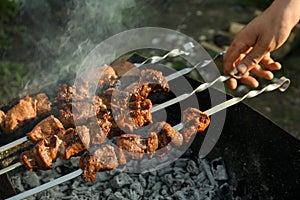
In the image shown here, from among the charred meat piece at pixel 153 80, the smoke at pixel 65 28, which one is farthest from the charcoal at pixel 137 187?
the smoke at pixel 65 28

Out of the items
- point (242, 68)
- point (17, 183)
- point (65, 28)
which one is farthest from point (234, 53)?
point (65, 28)

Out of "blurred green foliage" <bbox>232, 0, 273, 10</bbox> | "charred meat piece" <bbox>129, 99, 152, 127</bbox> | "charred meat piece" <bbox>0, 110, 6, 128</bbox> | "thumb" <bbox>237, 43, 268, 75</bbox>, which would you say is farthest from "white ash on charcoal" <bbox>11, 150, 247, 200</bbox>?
"blurred green foliage" <bbox>232, 0, 273, 10</bbox>

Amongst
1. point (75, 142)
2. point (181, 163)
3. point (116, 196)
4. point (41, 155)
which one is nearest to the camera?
point (41, 155)

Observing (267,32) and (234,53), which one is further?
(234,53)

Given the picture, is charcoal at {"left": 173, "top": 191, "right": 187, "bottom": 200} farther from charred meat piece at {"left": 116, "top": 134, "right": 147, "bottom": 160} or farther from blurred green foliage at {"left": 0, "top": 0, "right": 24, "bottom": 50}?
blurred green foliage at {"left": 0, "top": 0, "right": 24, "bottom": 50}

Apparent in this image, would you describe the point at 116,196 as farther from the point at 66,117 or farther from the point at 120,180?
the point at 66,117

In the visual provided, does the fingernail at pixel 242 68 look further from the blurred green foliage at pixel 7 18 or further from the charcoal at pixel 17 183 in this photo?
the blurred green foliage at pixel 7 18
